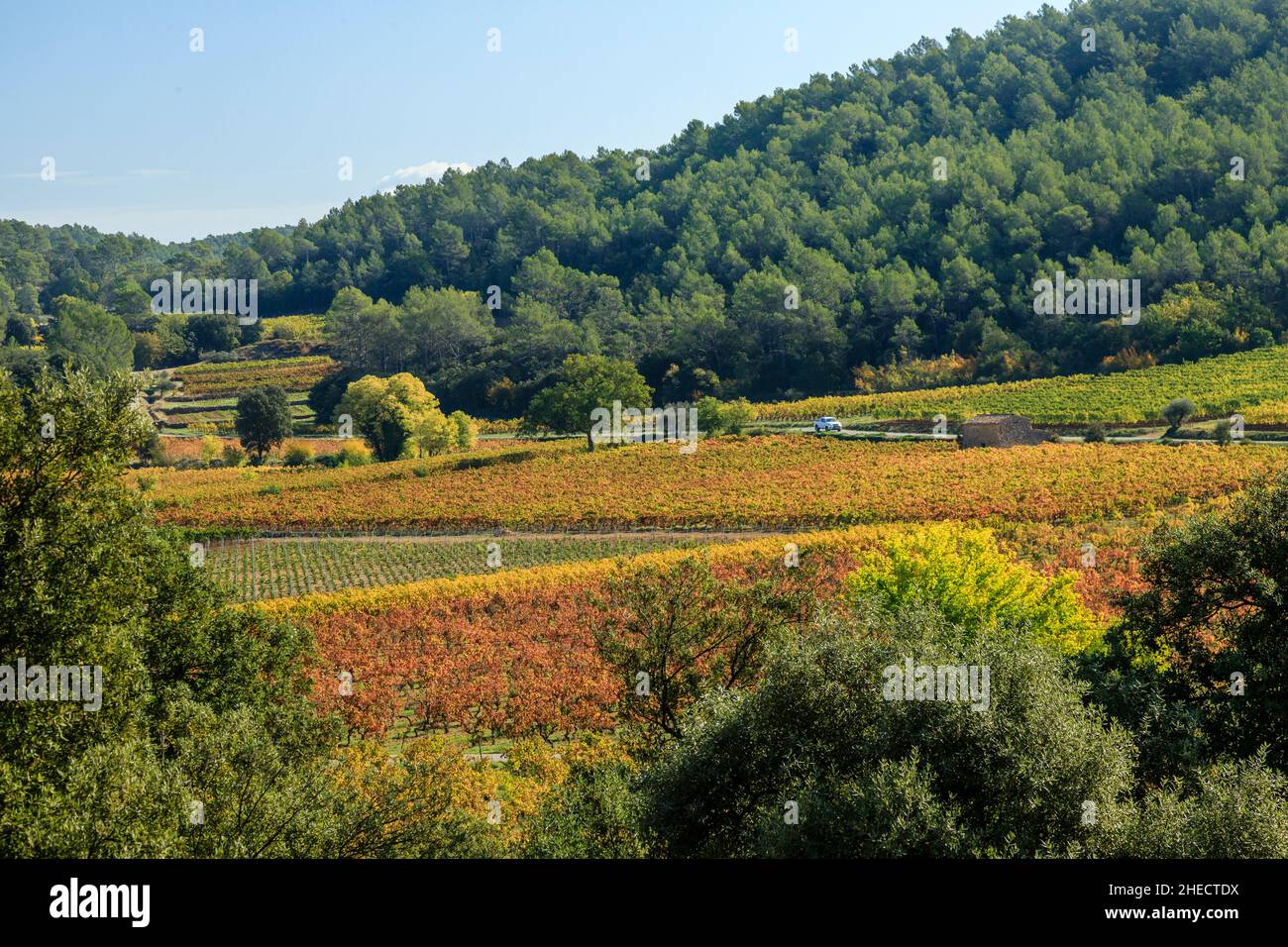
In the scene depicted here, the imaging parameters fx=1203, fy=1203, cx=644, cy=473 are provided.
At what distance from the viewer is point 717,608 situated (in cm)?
2411

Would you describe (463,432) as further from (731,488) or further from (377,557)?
(377,557)

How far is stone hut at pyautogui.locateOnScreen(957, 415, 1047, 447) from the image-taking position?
68.2 meters

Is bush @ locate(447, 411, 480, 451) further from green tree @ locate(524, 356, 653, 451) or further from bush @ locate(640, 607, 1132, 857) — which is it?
bush @ locate(640, 607, 1132, 857)

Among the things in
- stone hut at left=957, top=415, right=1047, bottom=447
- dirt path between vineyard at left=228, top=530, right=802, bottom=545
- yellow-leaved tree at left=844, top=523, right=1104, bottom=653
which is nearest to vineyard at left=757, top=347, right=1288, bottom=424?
stone hut at left=957, top=415, right=1047, bottom=447

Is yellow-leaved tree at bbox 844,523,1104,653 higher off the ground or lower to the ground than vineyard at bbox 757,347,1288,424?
lower

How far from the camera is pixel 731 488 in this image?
61344 millimetres

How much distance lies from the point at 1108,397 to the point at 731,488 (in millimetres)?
32677

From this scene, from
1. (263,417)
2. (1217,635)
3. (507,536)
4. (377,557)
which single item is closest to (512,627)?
(377,557)

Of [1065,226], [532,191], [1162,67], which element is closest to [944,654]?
[1065,226]

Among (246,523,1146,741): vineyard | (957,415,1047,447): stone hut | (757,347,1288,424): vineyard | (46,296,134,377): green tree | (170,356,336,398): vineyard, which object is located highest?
(46,296,134,377): green tree

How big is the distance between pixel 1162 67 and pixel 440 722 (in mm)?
163590

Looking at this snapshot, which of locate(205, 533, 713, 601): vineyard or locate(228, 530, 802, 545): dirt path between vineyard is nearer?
locate(205, 533, 713, 601): vineyard

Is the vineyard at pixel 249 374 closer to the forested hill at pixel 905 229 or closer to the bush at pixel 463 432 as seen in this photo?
the forested hill at pixel 905 229

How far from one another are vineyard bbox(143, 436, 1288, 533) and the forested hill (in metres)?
33.9
